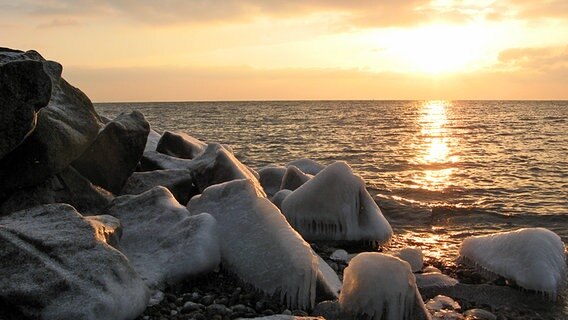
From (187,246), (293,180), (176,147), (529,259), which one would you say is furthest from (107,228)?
(176,147)

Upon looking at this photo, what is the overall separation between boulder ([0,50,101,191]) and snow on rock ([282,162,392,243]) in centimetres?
336

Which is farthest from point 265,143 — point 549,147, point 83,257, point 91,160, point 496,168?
point 83,257

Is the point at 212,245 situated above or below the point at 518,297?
above

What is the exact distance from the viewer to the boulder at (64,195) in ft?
22.3

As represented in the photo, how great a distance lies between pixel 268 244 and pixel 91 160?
3.68m

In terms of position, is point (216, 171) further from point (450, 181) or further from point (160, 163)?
point (450, 181)

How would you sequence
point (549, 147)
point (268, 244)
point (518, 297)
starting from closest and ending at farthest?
point (268, 244) → point (518, 297) → point (549, 147)

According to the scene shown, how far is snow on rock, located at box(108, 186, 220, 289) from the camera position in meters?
5.81

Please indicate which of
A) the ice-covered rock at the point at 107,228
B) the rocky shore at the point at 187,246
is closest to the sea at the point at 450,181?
the rocky shore at the point at 187,246

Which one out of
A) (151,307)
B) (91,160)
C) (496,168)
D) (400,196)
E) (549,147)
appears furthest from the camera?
(549,147)

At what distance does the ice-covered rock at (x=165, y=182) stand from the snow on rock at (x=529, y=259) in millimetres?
4687

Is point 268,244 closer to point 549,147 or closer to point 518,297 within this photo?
point 518,297

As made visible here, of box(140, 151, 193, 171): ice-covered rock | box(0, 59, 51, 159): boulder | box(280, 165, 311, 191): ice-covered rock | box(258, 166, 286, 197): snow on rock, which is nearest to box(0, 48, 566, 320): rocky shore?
box(0, 59, 51, 159): boulder

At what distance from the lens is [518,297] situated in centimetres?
697
